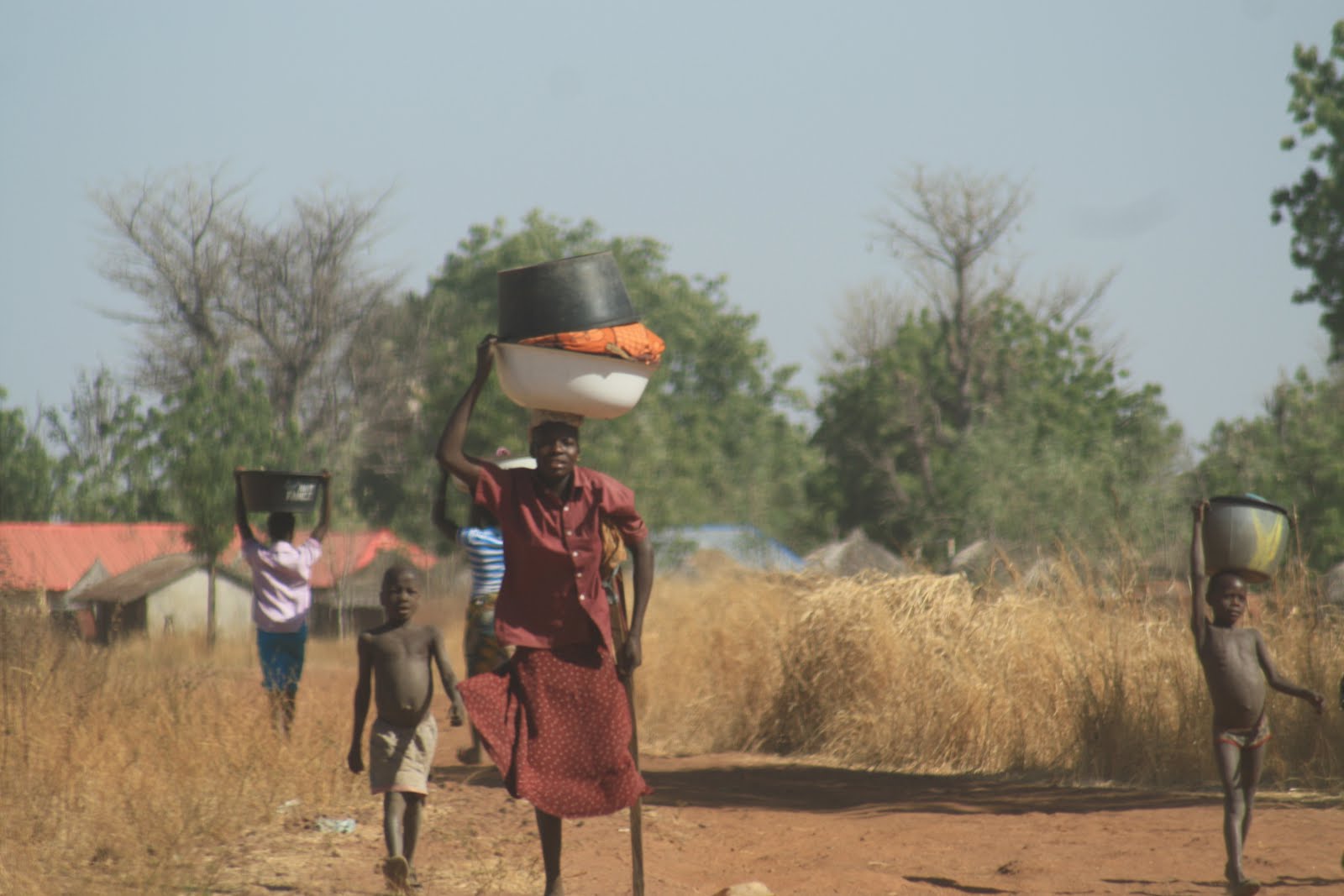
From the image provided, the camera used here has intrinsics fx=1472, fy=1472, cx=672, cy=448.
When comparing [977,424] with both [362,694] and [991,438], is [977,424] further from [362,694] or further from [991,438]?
[362,694]

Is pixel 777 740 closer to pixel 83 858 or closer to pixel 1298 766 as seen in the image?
pixel 1298 766

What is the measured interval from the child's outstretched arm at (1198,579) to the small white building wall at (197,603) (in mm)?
26872

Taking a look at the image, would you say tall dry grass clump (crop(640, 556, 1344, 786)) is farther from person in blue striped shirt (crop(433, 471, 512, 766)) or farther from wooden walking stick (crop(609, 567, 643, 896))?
wooden walking stick (crop(609, 567, 643, 896))

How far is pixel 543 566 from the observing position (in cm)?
510

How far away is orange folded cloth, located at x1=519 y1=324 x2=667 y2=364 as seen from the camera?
17.3ft

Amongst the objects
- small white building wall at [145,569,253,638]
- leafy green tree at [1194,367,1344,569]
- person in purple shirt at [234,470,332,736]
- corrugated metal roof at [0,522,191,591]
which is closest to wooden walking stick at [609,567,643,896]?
person in purple shirt at [234,470,332,736]

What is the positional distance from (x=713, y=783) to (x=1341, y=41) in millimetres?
19224

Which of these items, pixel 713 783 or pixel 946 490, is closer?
pixel 713 783

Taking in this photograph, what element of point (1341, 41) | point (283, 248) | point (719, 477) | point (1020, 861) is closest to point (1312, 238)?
point (1341, 41)

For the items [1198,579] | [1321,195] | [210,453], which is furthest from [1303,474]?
[1198,579]

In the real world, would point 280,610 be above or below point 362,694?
above

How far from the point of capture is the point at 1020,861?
6.77m

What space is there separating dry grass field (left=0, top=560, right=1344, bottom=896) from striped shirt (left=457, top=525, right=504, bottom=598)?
1.22 metres

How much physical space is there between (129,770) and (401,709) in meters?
2.11
